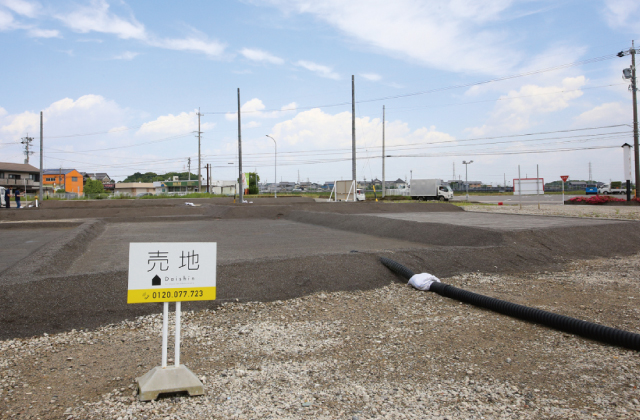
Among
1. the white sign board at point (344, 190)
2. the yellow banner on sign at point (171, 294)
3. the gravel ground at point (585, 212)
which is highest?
the white sign board at point (344, 190)

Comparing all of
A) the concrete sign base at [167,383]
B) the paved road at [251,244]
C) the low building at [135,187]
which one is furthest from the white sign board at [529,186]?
the low building at [135,187]

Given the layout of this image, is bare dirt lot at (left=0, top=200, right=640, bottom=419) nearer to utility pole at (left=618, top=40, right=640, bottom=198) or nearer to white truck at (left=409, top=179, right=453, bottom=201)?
utility pole at (left=618, top=40, right=640, bottom=198)

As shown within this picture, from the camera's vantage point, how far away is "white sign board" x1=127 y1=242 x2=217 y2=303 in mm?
4043

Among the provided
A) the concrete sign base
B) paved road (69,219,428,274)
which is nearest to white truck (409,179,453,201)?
paved road (69,219,428,274)

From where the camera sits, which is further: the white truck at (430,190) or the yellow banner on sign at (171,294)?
the white truck at (430,190)

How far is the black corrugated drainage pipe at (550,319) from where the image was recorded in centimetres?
510

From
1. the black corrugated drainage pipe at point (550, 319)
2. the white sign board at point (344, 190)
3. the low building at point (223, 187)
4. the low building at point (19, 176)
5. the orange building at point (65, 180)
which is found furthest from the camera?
the low building at point (223, 187)

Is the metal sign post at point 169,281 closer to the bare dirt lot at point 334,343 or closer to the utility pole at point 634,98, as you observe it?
the bare dirt lot at point 334,343

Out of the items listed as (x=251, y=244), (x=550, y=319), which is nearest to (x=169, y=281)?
(x=550, y=319)

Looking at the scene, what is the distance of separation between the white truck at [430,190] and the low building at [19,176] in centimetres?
6610

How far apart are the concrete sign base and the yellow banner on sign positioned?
2.20ft

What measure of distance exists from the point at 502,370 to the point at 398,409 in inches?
56.2

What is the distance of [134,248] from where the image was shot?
4047 millimetres

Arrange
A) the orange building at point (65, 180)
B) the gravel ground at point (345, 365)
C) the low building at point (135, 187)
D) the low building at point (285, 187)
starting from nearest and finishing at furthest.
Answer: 1. the gravel ground at point (345, 365)
2. the orange building at point (65, 180)
3. the low building at point (135, 187)
4. the low building at point (285, 187)
